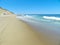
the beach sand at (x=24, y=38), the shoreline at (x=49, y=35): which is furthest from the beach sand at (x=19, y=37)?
the shoreline at (x=49, y=35)

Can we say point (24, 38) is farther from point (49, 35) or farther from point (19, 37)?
point (49, 35)

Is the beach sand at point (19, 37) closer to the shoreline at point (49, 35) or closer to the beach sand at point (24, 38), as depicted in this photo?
the beach sand at point (24, 38)

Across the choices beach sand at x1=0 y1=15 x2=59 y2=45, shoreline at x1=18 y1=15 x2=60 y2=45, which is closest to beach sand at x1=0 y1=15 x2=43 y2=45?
beach sand at x1=0 y1=15 x2=59 y2=45

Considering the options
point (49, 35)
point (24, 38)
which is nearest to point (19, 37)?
point (24, 38)

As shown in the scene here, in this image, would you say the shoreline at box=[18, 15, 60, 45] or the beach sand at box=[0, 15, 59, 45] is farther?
the shoreline at box=[18, 15, 60, 45]

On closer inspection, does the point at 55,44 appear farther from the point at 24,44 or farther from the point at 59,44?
the point at 24,44

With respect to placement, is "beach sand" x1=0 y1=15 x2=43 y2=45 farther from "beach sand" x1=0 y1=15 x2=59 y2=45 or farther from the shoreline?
the shoreline

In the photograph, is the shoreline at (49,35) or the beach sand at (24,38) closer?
the beach sand at (24,38)

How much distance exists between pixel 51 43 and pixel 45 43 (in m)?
0.31

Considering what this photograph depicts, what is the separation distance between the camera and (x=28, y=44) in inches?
244

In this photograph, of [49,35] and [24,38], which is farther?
[49,35]

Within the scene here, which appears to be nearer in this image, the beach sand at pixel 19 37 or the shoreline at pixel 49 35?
the beach sand at pixel 19 37

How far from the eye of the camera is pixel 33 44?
6.20m

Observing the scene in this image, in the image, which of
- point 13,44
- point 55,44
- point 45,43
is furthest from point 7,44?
point 55,44
